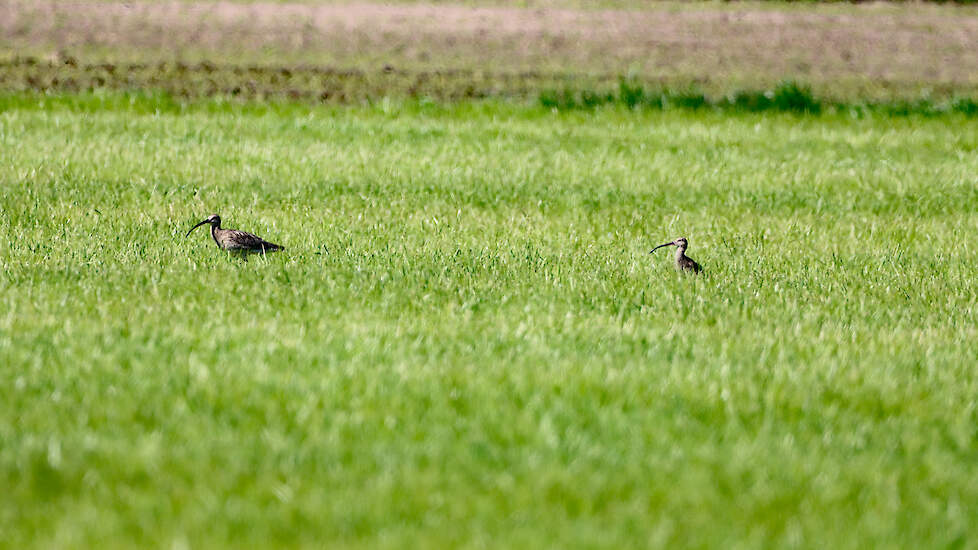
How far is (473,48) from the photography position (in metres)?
29.6

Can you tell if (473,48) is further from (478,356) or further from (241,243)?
(478,356)

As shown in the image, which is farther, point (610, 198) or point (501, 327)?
point (610, 198)

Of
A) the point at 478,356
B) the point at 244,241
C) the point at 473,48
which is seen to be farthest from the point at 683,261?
the point at 473,48

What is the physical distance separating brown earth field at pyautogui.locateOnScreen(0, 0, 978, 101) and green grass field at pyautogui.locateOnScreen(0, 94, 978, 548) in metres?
9.14

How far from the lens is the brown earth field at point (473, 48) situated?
2488 cm

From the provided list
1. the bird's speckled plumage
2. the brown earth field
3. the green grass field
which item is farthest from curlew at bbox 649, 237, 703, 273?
the brown earth field

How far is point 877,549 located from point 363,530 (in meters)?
2.12

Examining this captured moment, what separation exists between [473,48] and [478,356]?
2258cm

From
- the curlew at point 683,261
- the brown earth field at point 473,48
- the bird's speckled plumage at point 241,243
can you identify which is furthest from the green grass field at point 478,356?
the brown earth field at point 473,48

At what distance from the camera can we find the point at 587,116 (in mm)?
21219

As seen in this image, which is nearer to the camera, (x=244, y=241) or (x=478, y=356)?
(x=478, y=356)

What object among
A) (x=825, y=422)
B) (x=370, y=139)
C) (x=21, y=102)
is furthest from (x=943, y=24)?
(x=825, y=422)

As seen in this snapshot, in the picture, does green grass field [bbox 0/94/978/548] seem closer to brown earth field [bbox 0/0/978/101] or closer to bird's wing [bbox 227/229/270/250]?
bird's wing [bbox 227/229/270/250]

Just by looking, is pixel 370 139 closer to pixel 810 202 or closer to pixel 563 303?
pixel 810 202
